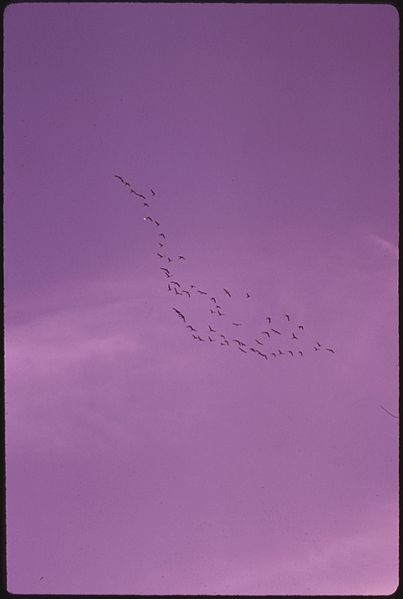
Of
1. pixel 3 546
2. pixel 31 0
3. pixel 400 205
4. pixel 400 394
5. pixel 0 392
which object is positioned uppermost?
pixel 31 0

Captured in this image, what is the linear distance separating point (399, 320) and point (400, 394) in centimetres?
66

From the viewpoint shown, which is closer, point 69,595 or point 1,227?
point 69,595

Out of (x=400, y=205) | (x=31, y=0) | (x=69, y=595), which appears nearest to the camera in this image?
(x=69, y=595)

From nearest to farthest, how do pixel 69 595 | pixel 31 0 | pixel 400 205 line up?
pixel 69 595 → pixel 400 205 → pixel 31 0

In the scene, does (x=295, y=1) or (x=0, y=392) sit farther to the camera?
(x=295, y=1)

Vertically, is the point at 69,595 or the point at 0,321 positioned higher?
the point at 0,321

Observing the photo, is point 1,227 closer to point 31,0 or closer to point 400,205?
point 31,0

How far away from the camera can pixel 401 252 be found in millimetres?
6832

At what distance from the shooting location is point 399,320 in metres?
7.11

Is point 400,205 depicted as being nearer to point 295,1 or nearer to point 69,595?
point 295,1

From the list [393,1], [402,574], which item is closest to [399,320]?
[402,574]

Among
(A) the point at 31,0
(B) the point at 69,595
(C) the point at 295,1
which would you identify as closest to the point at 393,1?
(C) the point at 295,1

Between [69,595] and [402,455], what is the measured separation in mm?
2987

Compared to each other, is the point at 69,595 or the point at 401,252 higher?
the point at 401,252
